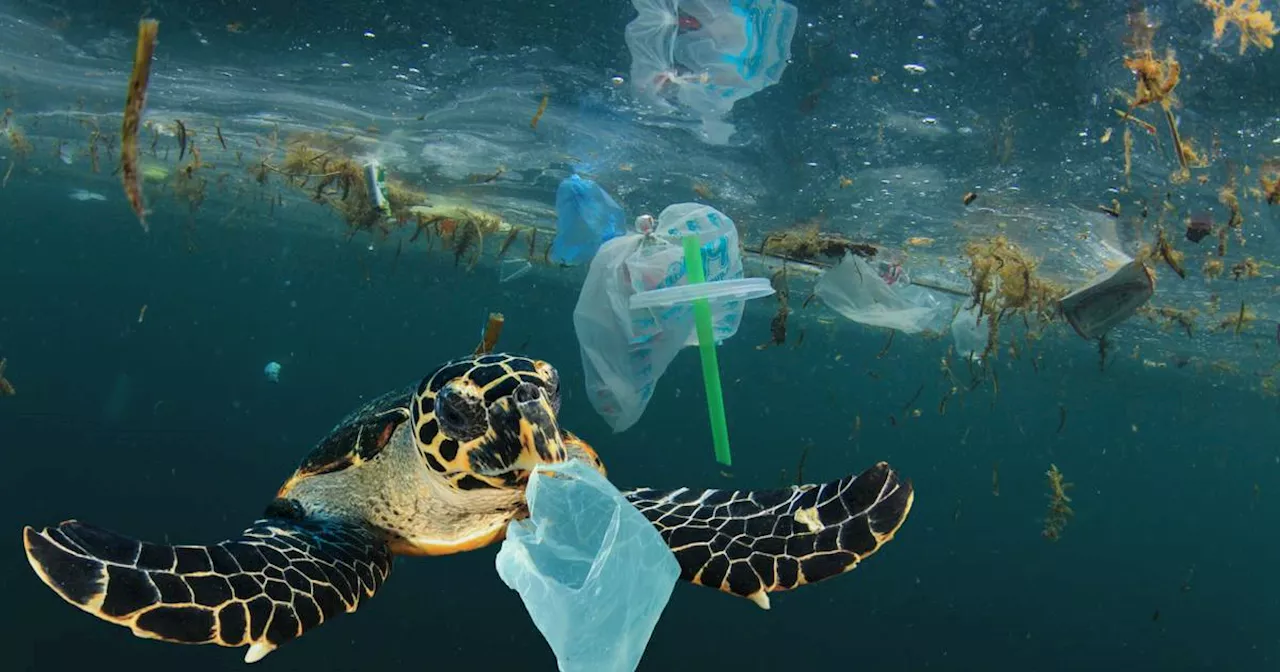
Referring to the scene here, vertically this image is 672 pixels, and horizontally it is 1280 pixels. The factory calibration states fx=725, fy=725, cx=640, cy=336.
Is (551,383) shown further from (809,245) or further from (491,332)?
(809,245)

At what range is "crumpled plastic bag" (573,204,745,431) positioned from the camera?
4664 millimetres

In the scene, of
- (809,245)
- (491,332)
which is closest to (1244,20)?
(491,332)

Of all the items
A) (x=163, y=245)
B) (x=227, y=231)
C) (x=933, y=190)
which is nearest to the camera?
(x=933, y=190)

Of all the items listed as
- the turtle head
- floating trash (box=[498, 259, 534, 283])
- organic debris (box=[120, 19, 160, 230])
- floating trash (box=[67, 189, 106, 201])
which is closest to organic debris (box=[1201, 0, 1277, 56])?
the turtle head

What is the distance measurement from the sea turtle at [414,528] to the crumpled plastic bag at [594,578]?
2.39ft

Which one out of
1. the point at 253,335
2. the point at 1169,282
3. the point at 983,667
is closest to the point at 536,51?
the point at 1169,282

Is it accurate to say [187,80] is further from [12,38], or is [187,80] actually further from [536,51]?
[536,51]

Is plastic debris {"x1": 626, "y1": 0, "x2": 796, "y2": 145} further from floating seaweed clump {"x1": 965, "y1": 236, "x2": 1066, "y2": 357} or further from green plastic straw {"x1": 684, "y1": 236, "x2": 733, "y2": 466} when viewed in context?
floating seaweed clump {"x1": 965, "y1": 236, "x2": 1066, "y2": 357}

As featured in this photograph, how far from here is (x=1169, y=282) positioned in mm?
11961

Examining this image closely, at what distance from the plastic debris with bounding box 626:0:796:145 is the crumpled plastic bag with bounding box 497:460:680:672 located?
3806 millimetres

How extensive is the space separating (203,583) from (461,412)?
113 cm

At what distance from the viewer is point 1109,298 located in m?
5.94

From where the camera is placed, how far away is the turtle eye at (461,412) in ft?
10.4

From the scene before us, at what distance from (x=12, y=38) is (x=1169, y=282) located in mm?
16923
